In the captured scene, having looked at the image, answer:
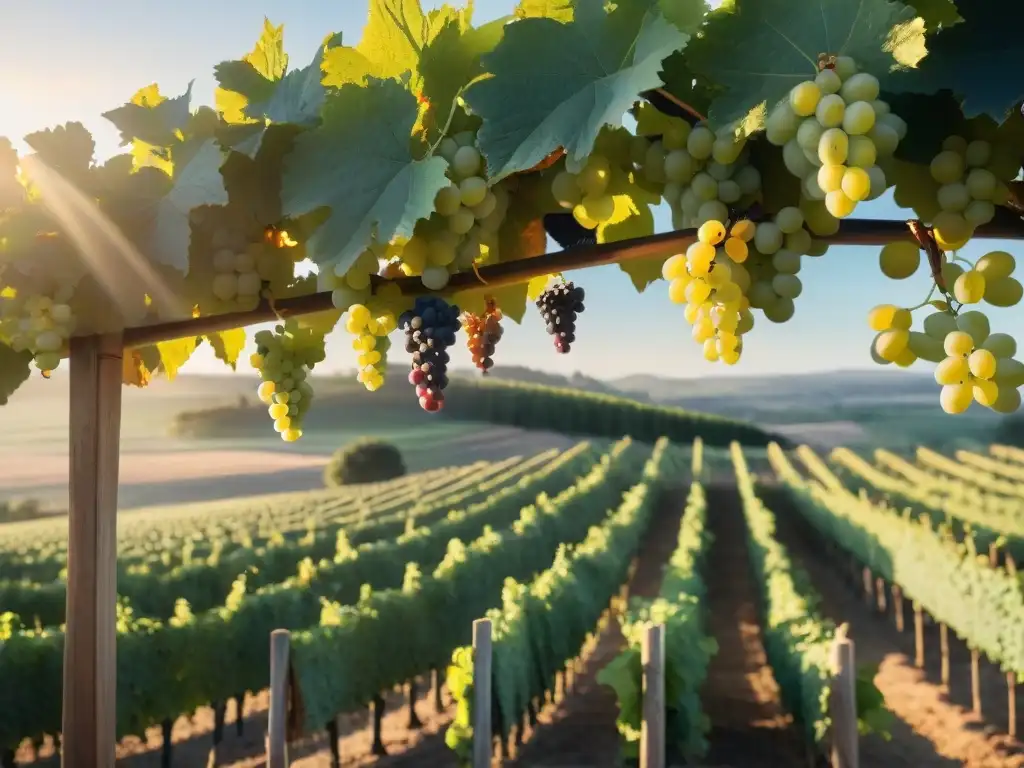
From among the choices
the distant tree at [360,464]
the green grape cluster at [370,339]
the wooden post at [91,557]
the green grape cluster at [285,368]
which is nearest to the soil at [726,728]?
the wooden post at [91,557]

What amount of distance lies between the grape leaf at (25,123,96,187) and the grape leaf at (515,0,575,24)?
14.1 inches

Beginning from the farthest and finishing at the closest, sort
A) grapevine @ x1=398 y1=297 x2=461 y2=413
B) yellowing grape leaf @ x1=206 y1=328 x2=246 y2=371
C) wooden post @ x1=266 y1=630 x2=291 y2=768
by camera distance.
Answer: wooden post @ x1=266 y1=630 x2=291 y2=768
yellowing grape leaf @ x1=206 y1=328 x2=246 y2=371
grapevine @ x1=398 y1=297 x2=461 y2=413

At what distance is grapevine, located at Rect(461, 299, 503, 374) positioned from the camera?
75cm

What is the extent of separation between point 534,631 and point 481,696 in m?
1.06

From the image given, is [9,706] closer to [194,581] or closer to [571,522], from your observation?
[194,581]

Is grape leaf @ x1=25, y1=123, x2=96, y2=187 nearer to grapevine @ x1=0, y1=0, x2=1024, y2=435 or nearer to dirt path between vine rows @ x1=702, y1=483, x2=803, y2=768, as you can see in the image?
grapevine @ x1=0, y1=0, x2=1024, y2=435

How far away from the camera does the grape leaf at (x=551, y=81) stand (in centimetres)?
41

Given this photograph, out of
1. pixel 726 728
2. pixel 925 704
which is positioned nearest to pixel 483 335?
pixel 726 728

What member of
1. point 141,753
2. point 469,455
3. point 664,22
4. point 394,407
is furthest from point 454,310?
point 469,455

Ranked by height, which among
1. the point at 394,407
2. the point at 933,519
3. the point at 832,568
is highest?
the point at 394,407

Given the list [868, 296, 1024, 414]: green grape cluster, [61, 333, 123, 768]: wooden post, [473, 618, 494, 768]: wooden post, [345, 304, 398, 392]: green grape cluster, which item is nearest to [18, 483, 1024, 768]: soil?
[473, 618, 494, 768]: wooden post

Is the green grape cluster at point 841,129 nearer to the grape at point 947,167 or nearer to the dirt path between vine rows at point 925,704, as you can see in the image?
the grape at point 947,167

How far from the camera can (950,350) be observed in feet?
1.20

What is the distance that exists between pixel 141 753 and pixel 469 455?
871 cm
